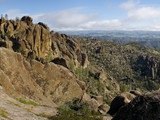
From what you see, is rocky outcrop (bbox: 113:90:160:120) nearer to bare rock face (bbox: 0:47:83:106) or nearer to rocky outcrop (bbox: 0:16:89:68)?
bare rock face (bbox: 0:47:83:106)

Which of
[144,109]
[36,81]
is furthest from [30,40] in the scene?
[144,109]

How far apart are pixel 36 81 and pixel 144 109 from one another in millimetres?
32785

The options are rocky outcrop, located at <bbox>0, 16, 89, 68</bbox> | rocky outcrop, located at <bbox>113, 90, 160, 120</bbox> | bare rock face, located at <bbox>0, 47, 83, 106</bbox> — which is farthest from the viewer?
rocky outcrop, located at <bbox>0, 16, 89, 68</bbox>

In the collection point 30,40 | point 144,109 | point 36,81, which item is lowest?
point 36,81

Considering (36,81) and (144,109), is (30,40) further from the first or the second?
(144,109)

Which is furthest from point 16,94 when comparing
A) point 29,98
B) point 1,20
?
point 1,20

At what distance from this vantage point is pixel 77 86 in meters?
50.6

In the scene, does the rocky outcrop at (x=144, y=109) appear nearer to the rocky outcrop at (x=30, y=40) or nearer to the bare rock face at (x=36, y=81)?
the bare rock face at (x=36, y=81)

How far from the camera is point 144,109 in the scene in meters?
17.4

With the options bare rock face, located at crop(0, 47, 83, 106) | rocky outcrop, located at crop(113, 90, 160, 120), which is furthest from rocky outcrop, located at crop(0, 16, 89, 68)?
rocky outcrop, located at crop(113, 90, 160, 120)

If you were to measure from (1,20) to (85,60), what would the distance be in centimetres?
8544

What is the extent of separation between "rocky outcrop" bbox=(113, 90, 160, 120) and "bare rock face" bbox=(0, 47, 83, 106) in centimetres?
2409

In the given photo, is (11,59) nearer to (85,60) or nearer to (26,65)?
(26,65)

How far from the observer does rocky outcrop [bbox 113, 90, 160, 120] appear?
16641 millimetres
